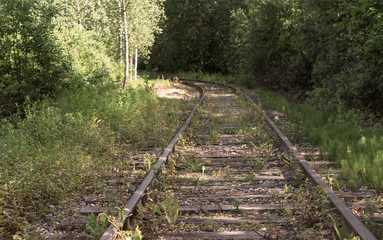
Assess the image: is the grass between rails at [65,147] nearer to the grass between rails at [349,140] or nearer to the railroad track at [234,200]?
the railroad track at [234,200]

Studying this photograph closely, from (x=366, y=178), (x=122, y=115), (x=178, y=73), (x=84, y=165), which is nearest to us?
(x=366, y=178)

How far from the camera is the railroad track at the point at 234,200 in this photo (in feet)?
12.2

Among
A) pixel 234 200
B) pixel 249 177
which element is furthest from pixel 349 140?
pixel 234 200

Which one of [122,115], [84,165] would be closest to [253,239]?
[84,165]

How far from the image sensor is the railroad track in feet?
12.2

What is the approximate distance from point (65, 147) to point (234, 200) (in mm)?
3723

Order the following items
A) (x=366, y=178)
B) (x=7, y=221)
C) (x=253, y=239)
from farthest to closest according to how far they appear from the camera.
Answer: (x=366, y=178) → (x=7, y=221) → (x=253, y=239)

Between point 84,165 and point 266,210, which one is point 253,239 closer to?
point 266,210

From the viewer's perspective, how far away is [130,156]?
729 cm

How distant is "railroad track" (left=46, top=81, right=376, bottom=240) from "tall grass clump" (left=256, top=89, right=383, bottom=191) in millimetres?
703

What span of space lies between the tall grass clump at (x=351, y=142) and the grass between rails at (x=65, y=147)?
3.42 meters

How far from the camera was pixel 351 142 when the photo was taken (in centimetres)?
716

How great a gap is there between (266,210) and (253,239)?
81 centimetres

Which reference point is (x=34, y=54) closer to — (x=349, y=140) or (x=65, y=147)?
(x=65, y=147)
